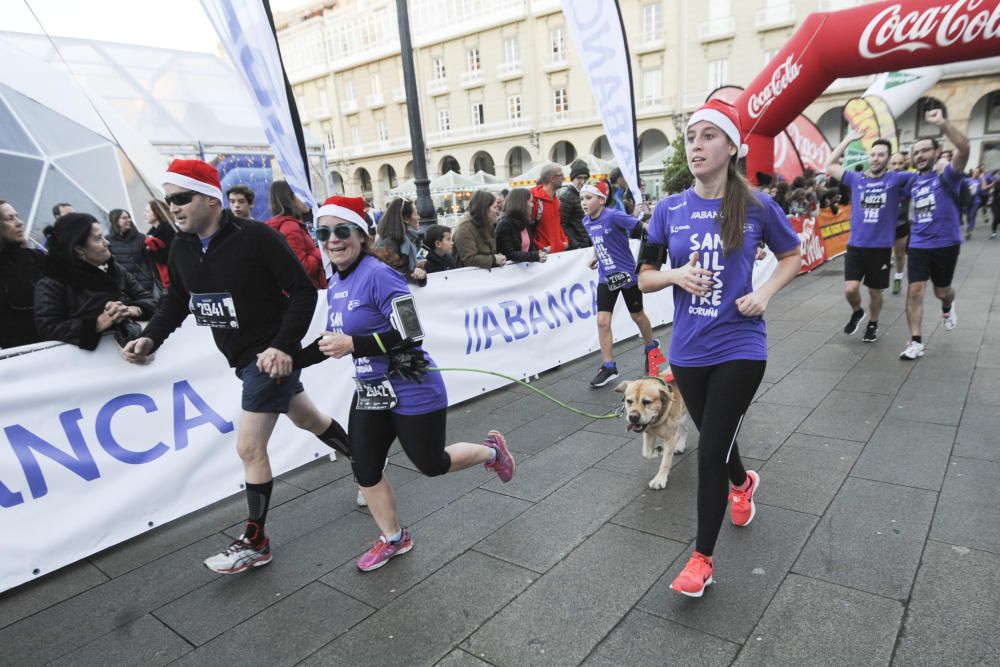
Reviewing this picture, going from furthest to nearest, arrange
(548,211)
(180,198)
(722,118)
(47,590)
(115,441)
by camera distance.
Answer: (548,211) < (115,441) < (47,590) < (180,198) < (722,118)

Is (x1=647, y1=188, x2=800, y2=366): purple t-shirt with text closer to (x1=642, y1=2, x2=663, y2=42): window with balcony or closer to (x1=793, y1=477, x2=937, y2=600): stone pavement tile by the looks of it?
(x1=793, y1=477, x2=937, y2=600): stone pavement tile

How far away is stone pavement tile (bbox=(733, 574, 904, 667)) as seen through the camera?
2.20 metres

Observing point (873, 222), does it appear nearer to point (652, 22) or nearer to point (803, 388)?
point (803, 388)

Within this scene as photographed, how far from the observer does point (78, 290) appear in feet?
11.1

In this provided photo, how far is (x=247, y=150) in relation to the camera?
40.3 ft

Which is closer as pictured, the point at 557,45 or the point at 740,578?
the point at 740,578

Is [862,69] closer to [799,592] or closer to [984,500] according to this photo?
[984,500]

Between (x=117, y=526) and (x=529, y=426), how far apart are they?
2.87 metres

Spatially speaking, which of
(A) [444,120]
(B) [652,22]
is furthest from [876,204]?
(A) [444,120]

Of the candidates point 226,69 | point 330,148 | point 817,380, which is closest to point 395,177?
point 330,148

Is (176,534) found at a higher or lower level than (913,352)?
higher

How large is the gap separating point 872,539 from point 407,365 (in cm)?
241

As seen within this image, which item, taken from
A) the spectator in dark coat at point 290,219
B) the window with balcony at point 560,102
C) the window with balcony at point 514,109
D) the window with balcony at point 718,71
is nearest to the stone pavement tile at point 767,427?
the spectator in dark coat at point 290,219

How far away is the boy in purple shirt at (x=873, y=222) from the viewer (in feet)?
20.0
